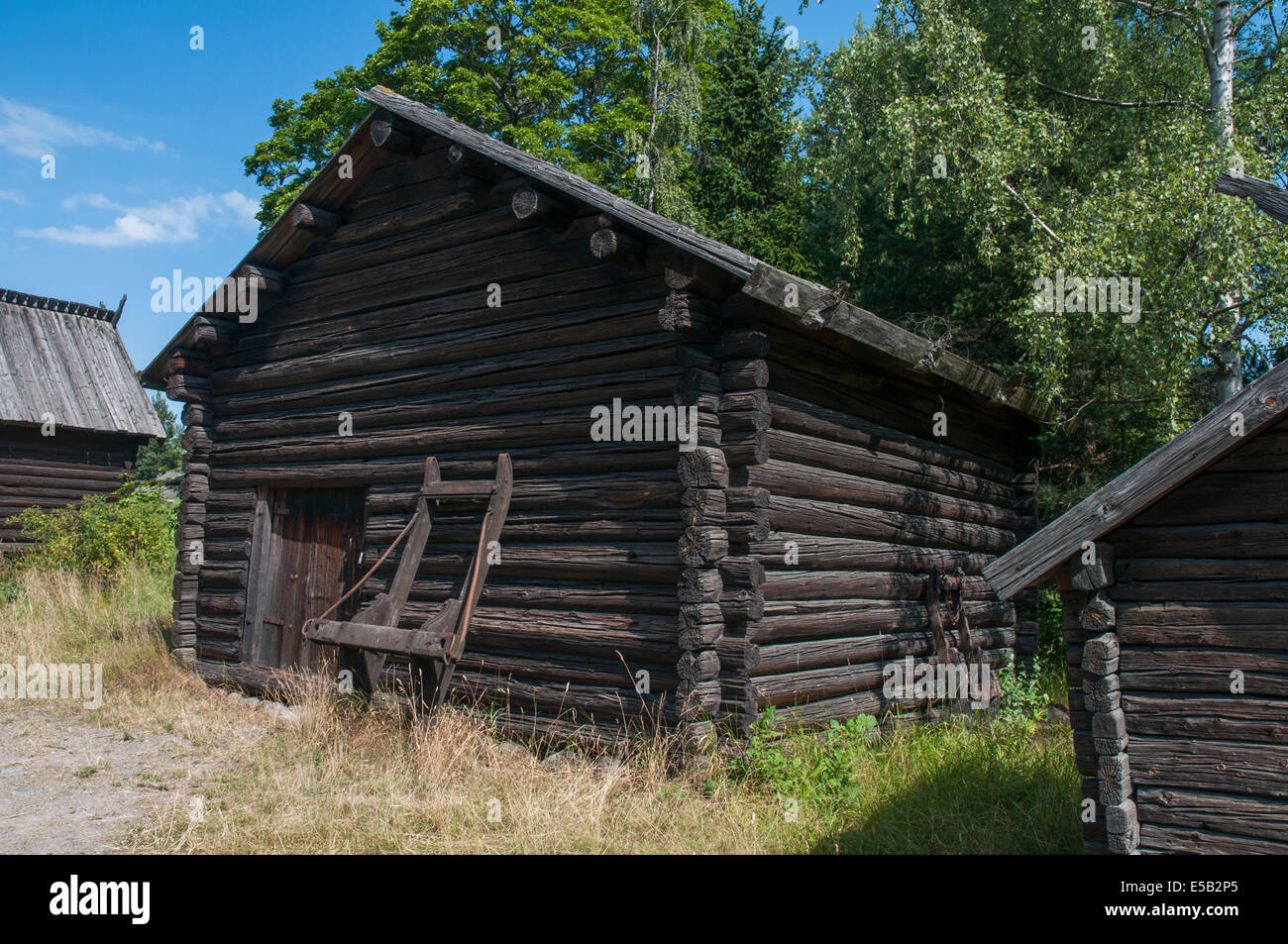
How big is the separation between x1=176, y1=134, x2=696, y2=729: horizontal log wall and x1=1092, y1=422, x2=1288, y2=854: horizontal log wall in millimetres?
2776

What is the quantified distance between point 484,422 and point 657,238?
2.44 metres

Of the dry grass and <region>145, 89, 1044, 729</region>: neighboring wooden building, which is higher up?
<region>145, 89, 1044, 729</region>: neighboring wooden building

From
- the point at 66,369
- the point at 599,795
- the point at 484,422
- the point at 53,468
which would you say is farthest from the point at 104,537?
the point at 599,795

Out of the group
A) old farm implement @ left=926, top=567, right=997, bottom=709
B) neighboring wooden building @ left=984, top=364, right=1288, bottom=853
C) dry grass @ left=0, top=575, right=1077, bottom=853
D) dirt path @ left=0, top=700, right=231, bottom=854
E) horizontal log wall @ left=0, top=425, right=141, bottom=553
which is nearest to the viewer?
neighboring wooden building @ left=984, top=364, right=1288, bottom=853

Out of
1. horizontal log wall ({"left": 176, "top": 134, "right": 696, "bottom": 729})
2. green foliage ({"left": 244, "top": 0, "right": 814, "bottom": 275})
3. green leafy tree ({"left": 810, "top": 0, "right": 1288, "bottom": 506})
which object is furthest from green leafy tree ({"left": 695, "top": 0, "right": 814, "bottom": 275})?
horizontal log wall ({"left": 176, "top": 134, "right": 696, "bottom": 729})

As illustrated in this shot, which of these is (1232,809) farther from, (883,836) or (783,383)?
(783,383)

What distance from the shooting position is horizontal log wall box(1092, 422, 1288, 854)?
436 centimetres

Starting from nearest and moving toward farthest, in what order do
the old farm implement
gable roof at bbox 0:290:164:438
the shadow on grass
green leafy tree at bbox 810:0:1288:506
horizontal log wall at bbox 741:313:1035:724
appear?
the shadow on grass, horizontal log wall at bbox 741:313:1035:724, the old farm implement, green leafy tree at bbox 810:0:1288:506, gable roof at bbox 0:290:164:438

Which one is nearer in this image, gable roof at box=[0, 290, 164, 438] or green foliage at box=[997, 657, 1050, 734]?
green foliage at box=[997, 657, 1050, 734]

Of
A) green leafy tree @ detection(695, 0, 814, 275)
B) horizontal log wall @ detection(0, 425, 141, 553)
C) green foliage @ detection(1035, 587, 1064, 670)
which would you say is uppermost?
green leafy tree @ detection(695, 0, 814, 275)

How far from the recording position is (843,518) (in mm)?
7652

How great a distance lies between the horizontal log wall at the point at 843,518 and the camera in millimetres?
6777

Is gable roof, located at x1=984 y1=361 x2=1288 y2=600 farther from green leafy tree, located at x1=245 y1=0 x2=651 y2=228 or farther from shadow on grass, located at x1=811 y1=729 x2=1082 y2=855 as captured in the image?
green leafy tree, located at x1=245 y1=0 x2=651 y2=228

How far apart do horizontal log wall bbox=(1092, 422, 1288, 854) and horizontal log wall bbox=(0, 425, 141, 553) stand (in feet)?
62.0
